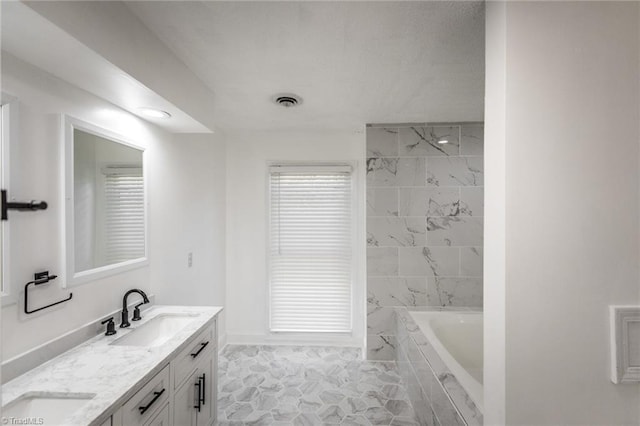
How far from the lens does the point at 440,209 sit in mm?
2770

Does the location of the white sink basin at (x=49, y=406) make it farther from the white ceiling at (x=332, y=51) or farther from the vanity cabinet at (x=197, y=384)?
the white ceiling at (x=332, y=51)

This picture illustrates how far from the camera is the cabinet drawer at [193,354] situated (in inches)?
57.0

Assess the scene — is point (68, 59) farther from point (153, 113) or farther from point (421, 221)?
point (421, 221)

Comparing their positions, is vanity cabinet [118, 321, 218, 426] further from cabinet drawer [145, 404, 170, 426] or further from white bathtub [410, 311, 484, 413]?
white bathtub [410, 311, 484, 413]

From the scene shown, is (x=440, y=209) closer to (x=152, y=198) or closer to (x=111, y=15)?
(x=152, y=198)

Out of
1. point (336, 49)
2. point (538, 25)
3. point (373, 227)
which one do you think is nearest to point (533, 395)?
point (538, 25)

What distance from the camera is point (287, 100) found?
2.17 m

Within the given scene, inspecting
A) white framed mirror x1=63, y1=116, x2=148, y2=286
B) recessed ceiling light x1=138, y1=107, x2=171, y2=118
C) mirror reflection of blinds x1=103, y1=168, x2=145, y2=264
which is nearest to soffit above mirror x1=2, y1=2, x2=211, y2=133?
recessed ceiling light x1=138, y1=107, x2=171, y2=118

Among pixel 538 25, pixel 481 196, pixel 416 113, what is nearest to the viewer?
pixel 538 25

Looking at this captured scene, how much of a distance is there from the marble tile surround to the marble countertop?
104 centimetres

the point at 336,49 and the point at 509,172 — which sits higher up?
the point at 336,49

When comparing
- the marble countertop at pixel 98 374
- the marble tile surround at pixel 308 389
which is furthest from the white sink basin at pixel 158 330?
the marble tile surround at pixel 308 389

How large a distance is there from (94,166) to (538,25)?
208cm

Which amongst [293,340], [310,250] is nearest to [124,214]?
[310,250]
